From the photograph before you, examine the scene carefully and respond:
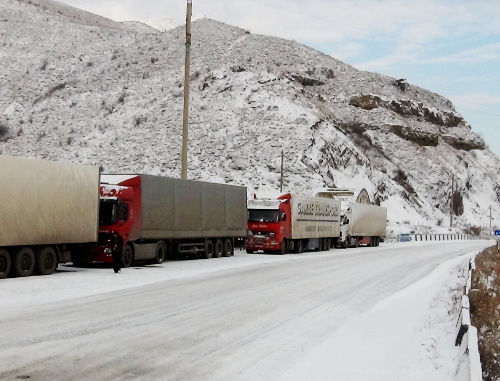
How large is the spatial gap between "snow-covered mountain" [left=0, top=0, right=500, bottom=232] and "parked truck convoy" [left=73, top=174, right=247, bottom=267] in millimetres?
33129

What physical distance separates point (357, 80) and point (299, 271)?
278 ft

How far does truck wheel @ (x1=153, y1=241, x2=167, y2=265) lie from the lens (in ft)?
88.5

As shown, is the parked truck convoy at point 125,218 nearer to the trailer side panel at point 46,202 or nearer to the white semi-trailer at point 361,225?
the trailer side panel at point 46,202

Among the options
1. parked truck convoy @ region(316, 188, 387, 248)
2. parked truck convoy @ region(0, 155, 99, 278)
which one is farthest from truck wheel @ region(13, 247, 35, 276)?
parked truck convoy @ region(316, 188, 387, 248)

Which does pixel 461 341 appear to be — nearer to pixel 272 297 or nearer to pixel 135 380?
pixel 135 380

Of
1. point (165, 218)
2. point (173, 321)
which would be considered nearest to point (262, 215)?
point (165, 218)

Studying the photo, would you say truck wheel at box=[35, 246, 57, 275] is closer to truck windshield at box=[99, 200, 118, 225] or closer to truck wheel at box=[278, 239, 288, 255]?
truck windshield at box=[99, 200, 118, 225]

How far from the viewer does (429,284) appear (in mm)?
20422

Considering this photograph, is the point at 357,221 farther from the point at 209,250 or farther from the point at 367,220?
the point at 209,250

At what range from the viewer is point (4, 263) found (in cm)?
1944

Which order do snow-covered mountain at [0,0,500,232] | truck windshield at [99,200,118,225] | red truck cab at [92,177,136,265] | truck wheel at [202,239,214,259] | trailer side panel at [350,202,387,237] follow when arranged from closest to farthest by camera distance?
1. red truck cab at [92,177,136,265]
2. truck windshield at [99,200,118,225]
3. truck wheel at [202,239,214,259]
4. trailer side panel at [350,202,387,237]
5. snow-covered mountain at [0,0,500,232]

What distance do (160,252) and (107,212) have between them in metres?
3.58

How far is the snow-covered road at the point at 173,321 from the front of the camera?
829 centimetres

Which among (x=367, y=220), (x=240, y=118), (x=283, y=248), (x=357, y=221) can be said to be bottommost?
(x=283, y=248)
